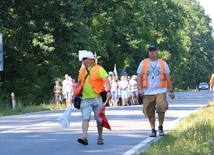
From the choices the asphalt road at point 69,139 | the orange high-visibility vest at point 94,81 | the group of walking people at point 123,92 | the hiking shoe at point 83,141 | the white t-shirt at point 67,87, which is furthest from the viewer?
the group of walking people at point 123,92

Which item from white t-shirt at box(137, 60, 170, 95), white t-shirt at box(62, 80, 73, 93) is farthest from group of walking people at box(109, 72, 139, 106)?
white t-shirt at box(137, 60, 170, 95)

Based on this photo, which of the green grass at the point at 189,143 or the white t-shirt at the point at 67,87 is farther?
the white t-shirt at the point at 67,87

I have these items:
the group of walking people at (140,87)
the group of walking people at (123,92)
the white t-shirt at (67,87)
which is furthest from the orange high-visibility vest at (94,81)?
the group of walking people at (123,92)

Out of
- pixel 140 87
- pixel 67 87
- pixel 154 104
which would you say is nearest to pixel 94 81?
pixel 140 87

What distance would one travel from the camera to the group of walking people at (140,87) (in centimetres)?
1300

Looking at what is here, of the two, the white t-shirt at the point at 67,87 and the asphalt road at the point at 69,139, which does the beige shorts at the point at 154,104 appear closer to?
the asphalt road at the point at 69,139

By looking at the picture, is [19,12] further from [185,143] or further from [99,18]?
[185,143]

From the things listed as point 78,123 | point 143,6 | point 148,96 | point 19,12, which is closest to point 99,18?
point 143,6

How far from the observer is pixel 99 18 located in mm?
61438

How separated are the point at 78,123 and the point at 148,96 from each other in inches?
217

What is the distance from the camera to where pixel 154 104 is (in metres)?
14.0

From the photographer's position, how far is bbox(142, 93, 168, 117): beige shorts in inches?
542

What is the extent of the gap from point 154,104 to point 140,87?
49 cm

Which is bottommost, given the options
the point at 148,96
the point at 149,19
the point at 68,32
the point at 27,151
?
the point at 27,151
